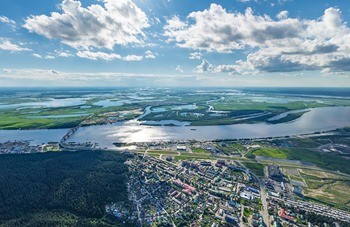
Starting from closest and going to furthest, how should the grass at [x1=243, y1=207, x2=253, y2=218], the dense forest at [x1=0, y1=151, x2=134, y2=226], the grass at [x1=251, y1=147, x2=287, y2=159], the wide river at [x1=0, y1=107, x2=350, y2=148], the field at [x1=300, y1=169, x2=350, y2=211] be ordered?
the dense forest at [x1=0, y1=151, x2=134, y2=226] < the grass at [x1=243, y1=207, x2=253, y2=218] < the field at [x1=300, y1=169, x2=350, y2=211] < the grass at [x1=251, y1=147, x2=287, y2=159] < the wide river at [x1=0, y1=107, x2=350, y2=148]

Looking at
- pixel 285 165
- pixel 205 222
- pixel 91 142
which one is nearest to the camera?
pixel 205 222

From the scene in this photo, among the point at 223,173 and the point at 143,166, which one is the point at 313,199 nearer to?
the point at 223,173

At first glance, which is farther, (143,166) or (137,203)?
(143,166)

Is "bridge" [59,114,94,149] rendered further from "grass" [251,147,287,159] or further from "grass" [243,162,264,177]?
"grass" [251,147,287,159]

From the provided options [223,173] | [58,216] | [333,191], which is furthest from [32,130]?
[333,191]

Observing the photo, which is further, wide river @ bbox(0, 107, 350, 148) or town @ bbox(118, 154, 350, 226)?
wide river @ bbox(0, 107, 350, 148)

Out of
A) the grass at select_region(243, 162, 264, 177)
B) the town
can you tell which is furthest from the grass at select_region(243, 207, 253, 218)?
the grass at select_region(243, 162, 264, 177)

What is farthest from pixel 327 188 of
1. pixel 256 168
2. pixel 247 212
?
pixel 247 212

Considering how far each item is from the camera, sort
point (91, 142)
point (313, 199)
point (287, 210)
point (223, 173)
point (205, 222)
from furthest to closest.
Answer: point (91, 142) → point (223, 173) → point (313, 199) → point (287, 210) → point (205, 222)

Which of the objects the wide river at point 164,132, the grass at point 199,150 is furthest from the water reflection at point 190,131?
the grass at point 199,150
